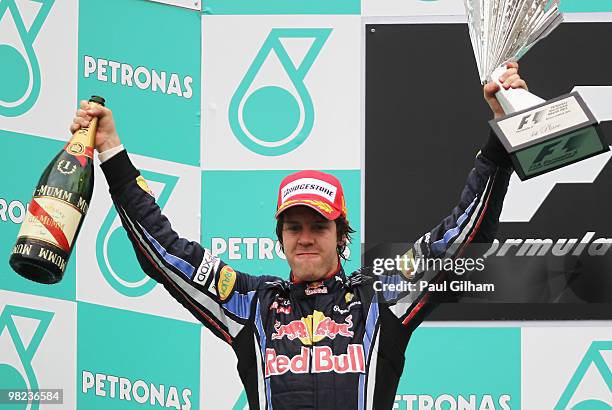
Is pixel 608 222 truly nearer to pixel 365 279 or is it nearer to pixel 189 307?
pixel 365 279

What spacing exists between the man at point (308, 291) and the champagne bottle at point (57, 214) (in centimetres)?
4

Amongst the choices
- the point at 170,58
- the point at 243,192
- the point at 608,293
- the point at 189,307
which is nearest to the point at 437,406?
the point at 608,293

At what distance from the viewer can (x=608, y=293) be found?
10.3 feet

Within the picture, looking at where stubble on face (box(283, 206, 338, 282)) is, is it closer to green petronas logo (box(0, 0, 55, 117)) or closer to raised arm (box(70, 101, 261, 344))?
raised arm (box(70, 101, 261, 344))

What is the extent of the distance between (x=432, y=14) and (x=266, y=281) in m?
1.06

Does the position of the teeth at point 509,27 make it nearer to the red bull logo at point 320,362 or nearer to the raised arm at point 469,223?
the raised arm at point 469,223

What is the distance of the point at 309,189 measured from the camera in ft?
7.88

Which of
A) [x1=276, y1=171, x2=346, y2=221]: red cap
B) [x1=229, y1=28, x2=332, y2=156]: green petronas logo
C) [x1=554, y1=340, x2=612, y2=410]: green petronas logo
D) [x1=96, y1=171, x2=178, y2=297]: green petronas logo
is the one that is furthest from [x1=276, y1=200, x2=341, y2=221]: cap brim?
[x1=554, y1=340, x2=612, y2=410]: green petronas logo

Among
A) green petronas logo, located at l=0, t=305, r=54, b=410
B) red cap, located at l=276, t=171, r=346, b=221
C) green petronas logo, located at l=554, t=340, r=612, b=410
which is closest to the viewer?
red cap, located at l=276, t=171, r=346, b=221

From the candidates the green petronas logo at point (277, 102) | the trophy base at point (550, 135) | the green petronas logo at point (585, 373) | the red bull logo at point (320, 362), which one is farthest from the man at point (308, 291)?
the green petronas logo at point (585, 373)

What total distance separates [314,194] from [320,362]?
1.12 ft

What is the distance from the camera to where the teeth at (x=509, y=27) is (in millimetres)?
2396

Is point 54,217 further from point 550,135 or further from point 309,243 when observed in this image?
point 550,135

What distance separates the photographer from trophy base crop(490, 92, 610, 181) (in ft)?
6.84
